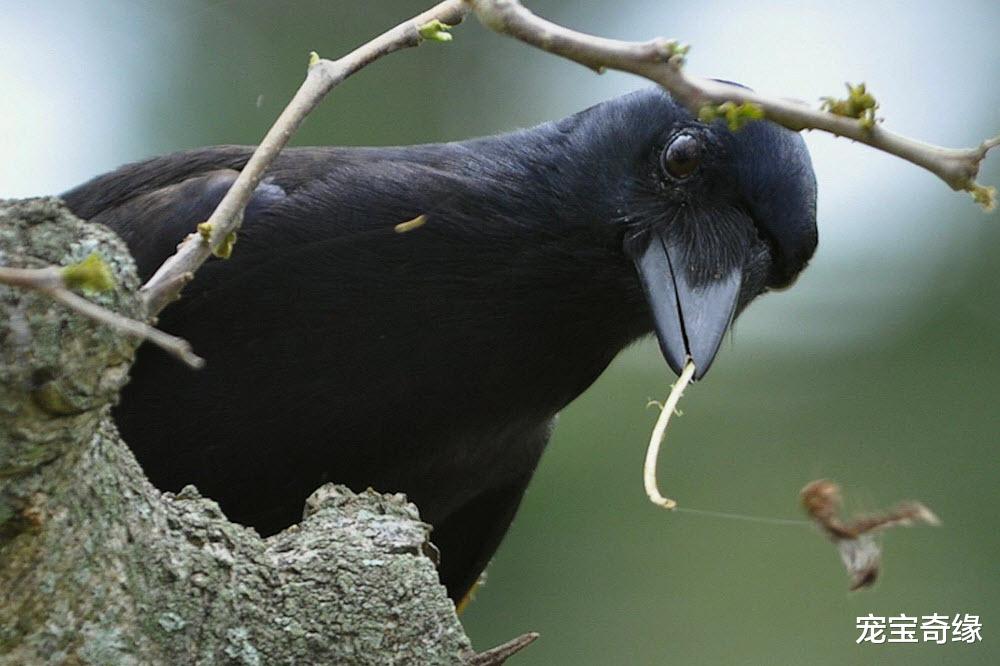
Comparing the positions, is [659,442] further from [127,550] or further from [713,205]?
[713,205]

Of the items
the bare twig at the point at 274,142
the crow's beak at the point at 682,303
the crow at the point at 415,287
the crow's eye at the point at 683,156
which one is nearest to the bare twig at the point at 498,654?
the crow's beak at the point at 682,303

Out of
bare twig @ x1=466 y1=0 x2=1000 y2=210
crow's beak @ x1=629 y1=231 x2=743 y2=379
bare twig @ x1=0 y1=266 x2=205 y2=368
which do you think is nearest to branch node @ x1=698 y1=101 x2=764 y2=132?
bare twig @ x1=466 y1=0 x2=1000 y2=210

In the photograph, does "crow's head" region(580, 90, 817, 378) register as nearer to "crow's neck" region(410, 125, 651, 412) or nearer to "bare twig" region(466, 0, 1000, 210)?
"crow's neck" region(410, 125, 651, 412)

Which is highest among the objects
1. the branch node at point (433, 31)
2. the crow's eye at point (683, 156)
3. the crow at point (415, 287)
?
the branch node at point (433, 31)

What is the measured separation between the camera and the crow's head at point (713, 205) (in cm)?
325

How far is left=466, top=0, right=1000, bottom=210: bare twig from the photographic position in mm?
1896

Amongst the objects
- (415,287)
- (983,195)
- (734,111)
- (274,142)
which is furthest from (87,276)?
(415,287)

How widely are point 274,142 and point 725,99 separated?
57 cm

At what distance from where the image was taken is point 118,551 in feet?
6.61

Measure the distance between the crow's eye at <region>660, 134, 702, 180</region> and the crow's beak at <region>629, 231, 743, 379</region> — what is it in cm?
15

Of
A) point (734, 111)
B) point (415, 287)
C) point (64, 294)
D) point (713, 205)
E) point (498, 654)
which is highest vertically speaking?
point (734, 111)

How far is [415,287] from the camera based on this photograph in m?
3.43

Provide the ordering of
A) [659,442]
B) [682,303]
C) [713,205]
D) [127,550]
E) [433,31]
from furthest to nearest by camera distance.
Answer: [713,205], [682,303], [659,442], [433,31], [127,550]

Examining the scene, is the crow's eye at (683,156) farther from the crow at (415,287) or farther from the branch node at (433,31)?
the branch node at (433,31)
